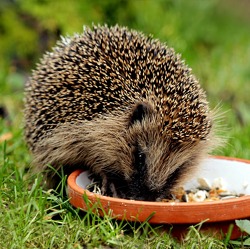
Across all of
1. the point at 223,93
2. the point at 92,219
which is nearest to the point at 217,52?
the point at 223,93

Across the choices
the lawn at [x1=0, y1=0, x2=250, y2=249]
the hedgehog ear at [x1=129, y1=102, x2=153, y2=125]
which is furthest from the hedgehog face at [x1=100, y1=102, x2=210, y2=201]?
the lawn at [x1=0, y1=0, x2=250, y2=249]

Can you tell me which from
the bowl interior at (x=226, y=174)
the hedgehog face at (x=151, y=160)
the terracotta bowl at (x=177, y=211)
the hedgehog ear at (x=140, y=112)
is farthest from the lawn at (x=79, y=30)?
the hedgehog ear at (x=140, y=112)

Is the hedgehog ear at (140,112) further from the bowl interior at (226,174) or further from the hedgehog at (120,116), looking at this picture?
the bowl interior at (226,174)

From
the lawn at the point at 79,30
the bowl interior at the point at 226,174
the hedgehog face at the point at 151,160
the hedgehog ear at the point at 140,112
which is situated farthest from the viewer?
the bowl interior at the point at 226,174

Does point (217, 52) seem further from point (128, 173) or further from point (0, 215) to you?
point (0, 215)

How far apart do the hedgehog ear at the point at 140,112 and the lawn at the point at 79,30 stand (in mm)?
916

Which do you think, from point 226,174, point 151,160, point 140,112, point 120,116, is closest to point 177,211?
point 151,160

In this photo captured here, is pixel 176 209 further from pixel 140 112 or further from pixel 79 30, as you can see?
pixel 79 30

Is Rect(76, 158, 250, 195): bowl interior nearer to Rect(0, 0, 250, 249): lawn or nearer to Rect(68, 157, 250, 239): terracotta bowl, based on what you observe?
Rect(0, 0, 250, 249): lawn

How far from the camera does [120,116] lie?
5684 mm

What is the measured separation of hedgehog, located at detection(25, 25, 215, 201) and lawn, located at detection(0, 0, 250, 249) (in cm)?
44

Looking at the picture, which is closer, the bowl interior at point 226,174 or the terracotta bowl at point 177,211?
the terracotta bowl at point 177,211

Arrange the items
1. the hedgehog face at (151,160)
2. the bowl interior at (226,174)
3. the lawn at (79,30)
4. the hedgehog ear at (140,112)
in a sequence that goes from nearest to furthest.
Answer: the lawn at (79,30), the hedgehog face at (151,160), the hedgehog ear at (140,112), the bowl interior at (226,174)

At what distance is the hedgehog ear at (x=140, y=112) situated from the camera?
17.9ft
